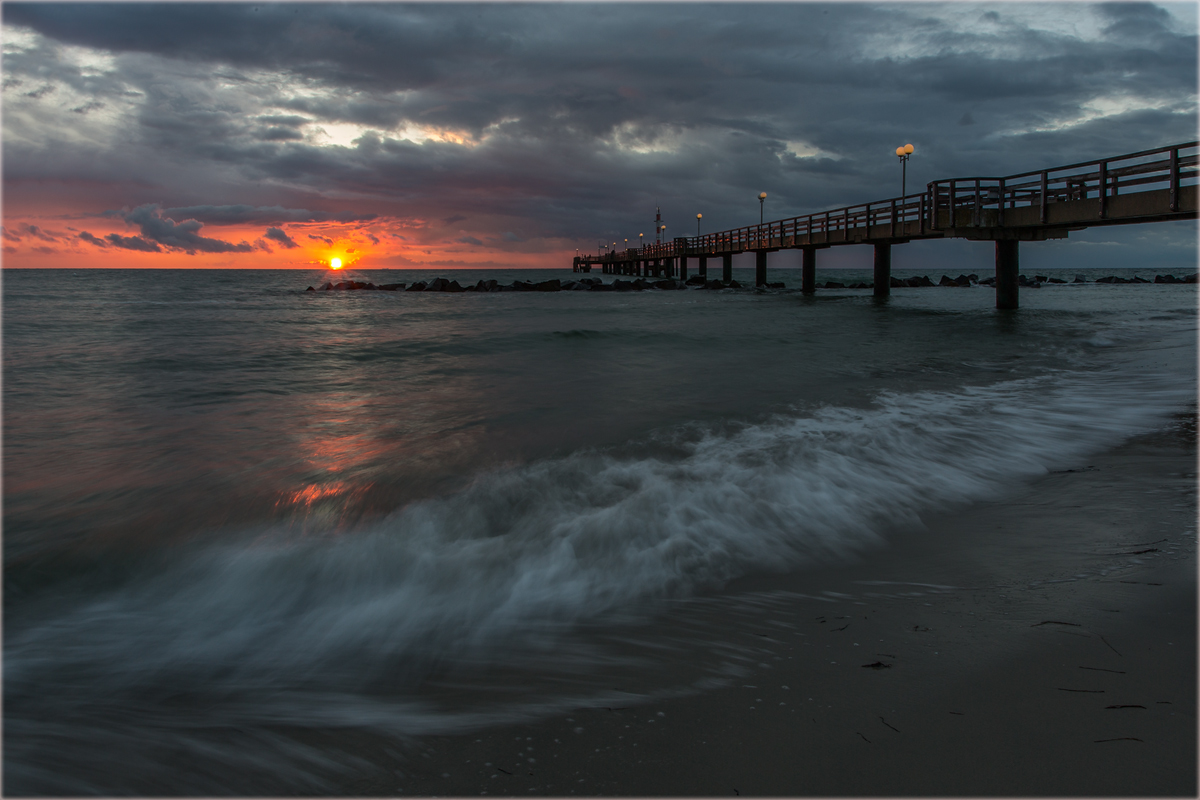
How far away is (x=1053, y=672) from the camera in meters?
2.33

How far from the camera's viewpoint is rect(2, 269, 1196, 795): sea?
7.94 feet

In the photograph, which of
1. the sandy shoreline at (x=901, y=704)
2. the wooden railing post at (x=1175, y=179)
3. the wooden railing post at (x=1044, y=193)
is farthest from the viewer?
the wooden railing post at (x=1044, y=193)

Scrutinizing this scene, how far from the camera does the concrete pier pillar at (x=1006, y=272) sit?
20.7 meters

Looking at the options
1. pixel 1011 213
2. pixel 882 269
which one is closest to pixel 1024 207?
pixel 1011 213

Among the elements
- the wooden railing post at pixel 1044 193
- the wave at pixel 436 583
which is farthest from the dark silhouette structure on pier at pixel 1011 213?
the wave at pixel 436 583

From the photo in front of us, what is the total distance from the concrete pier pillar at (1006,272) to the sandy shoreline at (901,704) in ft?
68.5

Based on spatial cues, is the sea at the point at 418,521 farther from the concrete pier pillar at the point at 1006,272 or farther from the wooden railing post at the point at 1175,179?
the concrete pier pillar at the point at 1006,272

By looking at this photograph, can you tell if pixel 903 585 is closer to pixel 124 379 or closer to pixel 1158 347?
pixel 124 379

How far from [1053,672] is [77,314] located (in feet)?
110

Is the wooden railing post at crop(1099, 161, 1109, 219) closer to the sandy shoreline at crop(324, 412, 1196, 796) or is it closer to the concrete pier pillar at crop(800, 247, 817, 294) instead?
the sandy shoreline at crop(324, 412, 1196, 796)

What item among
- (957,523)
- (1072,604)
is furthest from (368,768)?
(957,523)

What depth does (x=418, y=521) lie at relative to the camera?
4.29 metres

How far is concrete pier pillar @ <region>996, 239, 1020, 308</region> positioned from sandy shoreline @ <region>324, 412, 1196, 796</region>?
20884mm

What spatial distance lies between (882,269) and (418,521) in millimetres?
30133
